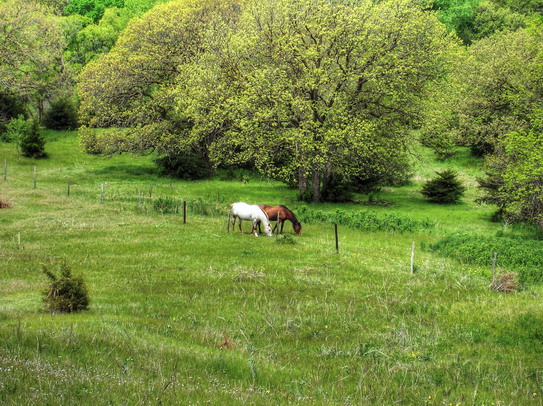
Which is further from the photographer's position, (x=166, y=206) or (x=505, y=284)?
(x=166, y=206)

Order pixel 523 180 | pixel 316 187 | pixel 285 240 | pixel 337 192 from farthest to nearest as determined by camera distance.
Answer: pixel 337 192, pixel 316 187, pixel 523 180, pixel 285 240

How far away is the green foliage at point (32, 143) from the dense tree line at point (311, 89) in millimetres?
5129

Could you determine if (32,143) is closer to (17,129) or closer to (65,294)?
(17,129)

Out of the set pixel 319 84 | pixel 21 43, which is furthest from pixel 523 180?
pixel 21 43

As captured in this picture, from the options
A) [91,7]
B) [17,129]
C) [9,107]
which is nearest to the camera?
[17,129]

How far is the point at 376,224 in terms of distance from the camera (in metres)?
34.5

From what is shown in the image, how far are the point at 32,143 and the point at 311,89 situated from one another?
32.3 m

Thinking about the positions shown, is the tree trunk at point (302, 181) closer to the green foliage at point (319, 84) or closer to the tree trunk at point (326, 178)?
the green foliage at point (319, 84)

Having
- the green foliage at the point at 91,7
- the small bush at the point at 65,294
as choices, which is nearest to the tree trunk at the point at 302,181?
the small bush at the point at 65,294

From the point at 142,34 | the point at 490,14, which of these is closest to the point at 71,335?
the point at 142,34

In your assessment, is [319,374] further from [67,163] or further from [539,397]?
[67,163]

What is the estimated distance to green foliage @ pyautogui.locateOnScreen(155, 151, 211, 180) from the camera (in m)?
54.8

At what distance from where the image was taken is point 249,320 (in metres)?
15.4

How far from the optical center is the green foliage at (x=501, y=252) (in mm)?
23531
